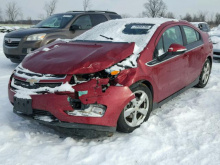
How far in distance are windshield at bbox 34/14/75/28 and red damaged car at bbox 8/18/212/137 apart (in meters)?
3.77

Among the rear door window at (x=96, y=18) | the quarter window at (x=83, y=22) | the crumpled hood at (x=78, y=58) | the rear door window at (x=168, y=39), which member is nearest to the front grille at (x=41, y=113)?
the crumpled hood at (x=78, y=58)

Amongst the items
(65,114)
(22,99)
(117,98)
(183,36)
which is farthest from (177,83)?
(22,99)

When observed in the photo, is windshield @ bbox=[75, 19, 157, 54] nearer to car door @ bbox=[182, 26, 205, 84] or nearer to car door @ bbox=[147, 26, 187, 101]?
car door @ bbox=[147, 26, 187, 101]

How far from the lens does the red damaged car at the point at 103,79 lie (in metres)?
2.92

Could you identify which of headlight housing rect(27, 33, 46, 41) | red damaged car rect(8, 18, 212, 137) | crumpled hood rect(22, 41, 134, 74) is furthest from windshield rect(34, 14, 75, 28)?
crumpled hood rect(22, 41, 134, 74)

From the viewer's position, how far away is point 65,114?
115 inches

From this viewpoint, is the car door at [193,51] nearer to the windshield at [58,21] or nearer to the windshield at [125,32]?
the windshield at [125,32]

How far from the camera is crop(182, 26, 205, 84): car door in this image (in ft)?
14.7

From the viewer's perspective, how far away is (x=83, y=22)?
802cm

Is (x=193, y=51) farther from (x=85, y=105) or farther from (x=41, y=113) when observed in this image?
(x=41, y=113)

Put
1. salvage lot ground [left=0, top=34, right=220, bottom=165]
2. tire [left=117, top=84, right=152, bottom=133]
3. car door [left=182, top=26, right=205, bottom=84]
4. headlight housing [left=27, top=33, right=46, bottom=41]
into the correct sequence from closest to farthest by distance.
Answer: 1. salvage lot ground [left=0, top=34, right=220, bottom=165]
2. tire [left=117, top=84, right=152, bottom=133]
3. car door [left=182, top=26, right=205, bottom=84]
4. headlight housing [left=27, top=33, right=46, bottom=41]

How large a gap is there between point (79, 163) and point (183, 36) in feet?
9.44

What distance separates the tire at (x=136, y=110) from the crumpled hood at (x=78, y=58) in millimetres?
463

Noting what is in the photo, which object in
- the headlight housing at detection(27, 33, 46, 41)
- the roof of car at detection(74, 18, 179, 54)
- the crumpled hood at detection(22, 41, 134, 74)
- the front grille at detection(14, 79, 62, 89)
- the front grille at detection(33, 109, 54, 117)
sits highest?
the roof of car at detection(74, 18, 179, 54)
